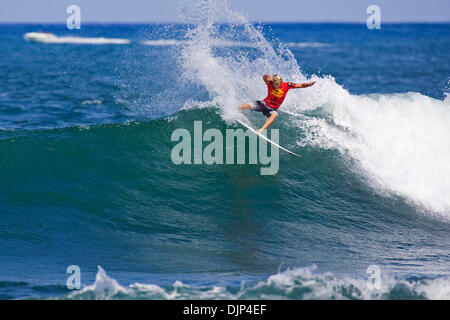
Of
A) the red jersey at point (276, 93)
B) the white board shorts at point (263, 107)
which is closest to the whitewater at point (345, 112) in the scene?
the white board shorts at point (263, 107)

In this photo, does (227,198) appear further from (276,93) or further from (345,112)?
(345,112)

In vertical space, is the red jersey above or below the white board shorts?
above

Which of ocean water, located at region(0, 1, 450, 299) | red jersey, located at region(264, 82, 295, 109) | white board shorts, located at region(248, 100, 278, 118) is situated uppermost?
red jersey, located at region(264, 82, 295, 109)

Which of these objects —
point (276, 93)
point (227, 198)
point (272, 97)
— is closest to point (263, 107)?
point (272, 97)

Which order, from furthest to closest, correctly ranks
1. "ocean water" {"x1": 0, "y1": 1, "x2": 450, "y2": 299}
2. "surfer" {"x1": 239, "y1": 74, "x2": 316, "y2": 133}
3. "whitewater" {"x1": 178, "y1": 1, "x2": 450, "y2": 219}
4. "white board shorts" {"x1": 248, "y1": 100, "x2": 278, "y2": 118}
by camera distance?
"whitewater" {"x1": 178, "y1": 1, "x2": 450, "y2": 219} → "white board shorts" {"x1": 248, "y1": 100, "x2": 278, "y2": 118} → "surfer" {"x1": 239, "y1": 74, "x2": 316, "y2": 133} → "ocean water" {"x1": 0, "y1": 1, "x2": 450, "y2": 299}

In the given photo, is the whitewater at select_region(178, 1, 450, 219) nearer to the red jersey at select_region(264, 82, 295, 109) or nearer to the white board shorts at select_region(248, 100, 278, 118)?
the white board shorts at select_region(248, 100, 278, 118)

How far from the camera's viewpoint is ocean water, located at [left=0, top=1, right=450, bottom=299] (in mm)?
8086

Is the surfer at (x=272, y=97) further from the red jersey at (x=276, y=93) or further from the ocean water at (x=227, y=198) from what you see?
the ocean water at (x=227, y=198)

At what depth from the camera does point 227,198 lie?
11500mm

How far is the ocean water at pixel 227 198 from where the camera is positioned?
318 inches

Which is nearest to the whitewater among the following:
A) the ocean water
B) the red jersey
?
the ocean water

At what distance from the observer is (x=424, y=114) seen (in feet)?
48.5

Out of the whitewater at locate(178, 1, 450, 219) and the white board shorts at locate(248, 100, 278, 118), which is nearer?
the white board shorts at locate(248, 100, 278, 118)
